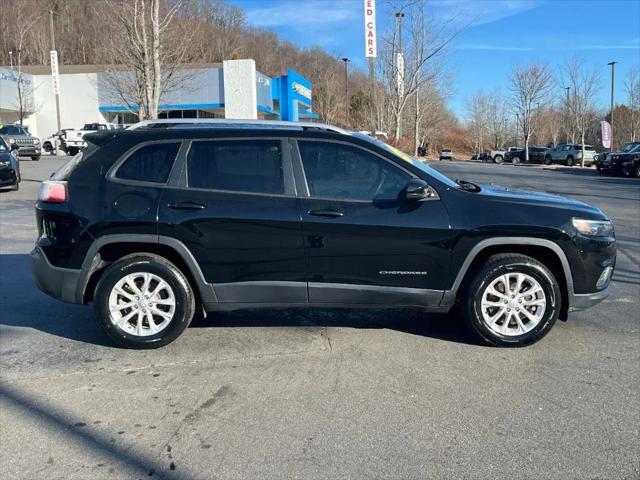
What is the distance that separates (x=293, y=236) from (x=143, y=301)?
134 centimetres

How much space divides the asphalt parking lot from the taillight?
122 centimetres

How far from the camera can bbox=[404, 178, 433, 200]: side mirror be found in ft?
14.8

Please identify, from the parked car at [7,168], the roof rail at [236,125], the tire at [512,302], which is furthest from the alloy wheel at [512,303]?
the parked car at [7,168]

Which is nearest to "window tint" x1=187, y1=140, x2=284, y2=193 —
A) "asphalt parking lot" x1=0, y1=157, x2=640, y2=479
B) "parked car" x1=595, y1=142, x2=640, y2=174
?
"asphalt parking lot" x1=0, y1=157, x2=640, y2=479

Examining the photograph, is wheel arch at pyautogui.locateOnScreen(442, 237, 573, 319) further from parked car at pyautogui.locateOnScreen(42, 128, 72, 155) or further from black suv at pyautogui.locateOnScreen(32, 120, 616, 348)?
parked car at pyautogui.locateOnScreen(42, 128, 72, 155)

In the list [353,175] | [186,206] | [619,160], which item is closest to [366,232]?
[353,175]

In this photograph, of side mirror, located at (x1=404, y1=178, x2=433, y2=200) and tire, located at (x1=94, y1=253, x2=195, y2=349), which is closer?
side mirror, located at (x1=404, y1=178, x2=433, y2=200)

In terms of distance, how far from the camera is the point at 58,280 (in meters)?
4.73

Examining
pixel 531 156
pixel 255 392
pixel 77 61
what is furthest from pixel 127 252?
pixel 77 61

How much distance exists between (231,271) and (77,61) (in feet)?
239

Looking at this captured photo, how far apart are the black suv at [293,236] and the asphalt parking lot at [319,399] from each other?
416 mm

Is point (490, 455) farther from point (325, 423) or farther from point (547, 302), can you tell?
point (547, 302)

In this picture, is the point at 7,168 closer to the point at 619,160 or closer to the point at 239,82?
the point at 239,82

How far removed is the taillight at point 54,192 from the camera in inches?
185
